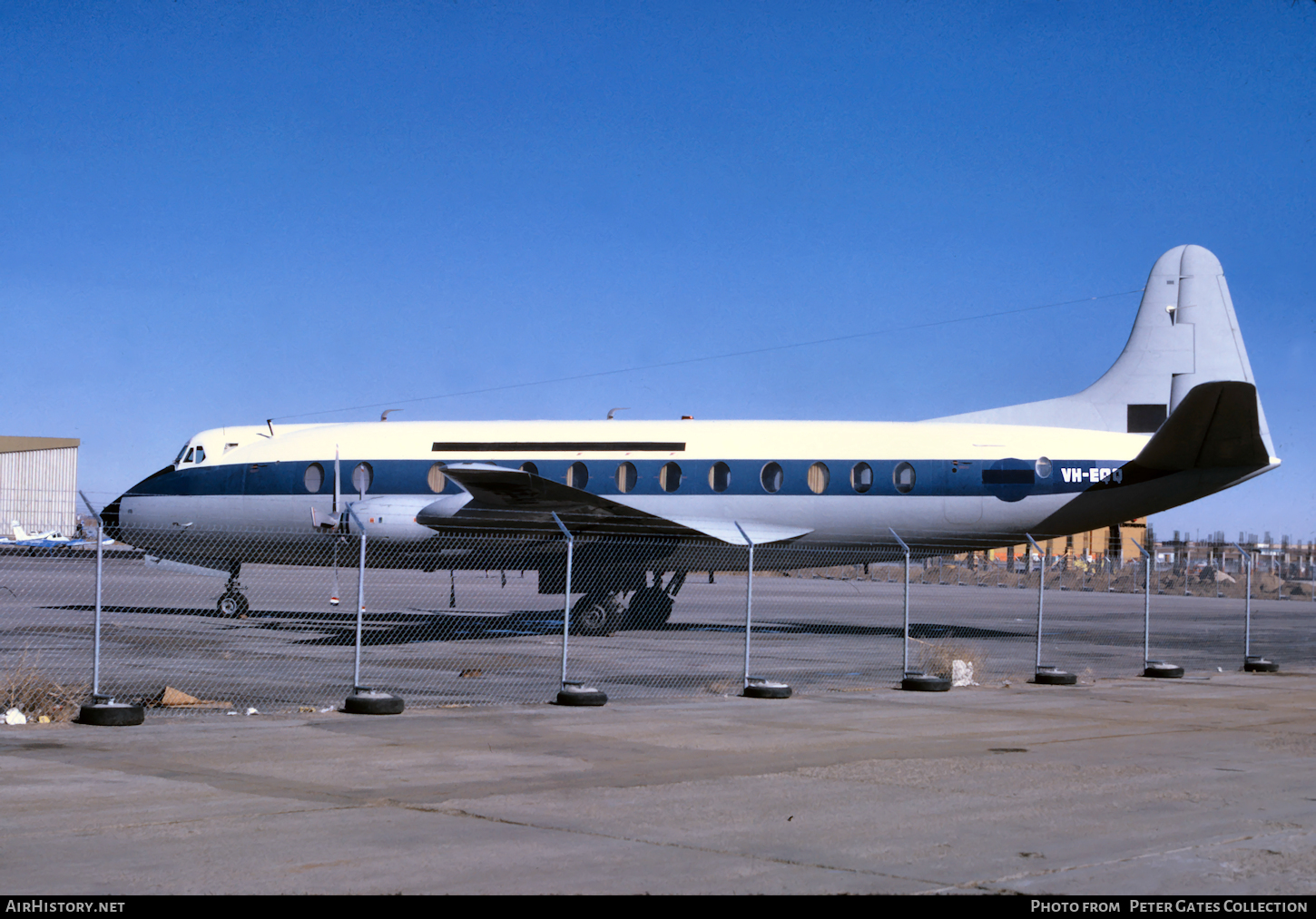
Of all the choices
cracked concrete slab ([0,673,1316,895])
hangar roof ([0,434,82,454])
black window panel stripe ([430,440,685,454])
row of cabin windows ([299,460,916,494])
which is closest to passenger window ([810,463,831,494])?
row of cabin windows ([299,460,916,494])

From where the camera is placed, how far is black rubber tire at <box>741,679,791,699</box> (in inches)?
595

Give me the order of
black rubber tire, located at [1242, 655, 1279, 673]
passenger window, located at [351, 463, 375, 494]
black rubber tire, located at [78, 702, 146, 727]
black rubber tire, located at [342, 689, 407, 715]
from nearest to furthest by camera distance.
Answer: black rubber tire, located at [78, 702, 146, 727]
black rubber tire, located at [342, 689, 407, 715]
black rubber tire, located at [1242, 655, 1279, 673]
passenger window, located at [351, 463, 375, 494]

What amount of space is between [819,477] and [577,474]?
17.0 feet

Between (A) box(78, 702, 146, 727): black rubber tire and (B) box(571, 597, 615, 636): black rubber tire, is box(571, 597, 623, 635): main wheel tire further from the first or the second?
(A) box(78, 702, 146, 727): black rubber tire

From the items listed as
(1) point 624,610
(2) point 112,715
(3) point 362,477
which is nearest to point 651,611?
(1) point 624,610

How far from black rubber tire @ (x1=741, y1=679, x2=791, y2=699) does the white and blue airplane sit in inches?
297

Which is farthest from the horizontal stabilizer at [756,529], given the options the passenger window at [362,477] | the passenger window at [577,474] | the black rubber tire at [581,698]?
the black rubber tire at [581,698]

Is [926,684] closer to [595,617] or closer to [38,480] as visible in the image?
[595,617]

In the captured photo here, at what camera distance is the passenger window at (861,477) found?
23.8 metres

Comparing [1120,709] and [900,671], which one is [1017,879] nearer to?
[1120,709]

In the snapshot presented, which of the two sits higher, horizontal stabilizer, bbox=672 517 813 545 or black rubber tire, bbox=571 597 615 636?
horizontal stabilizer, bbox=672 517 813 545

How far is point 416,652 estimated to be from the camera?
19.9 meters

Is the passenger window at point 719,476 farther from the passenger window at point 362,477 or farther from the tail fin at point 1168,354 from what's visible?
the passenger window at point 362,477

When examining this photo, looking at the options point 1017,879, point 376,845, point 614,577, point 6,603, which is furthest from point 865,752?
point 6,603
